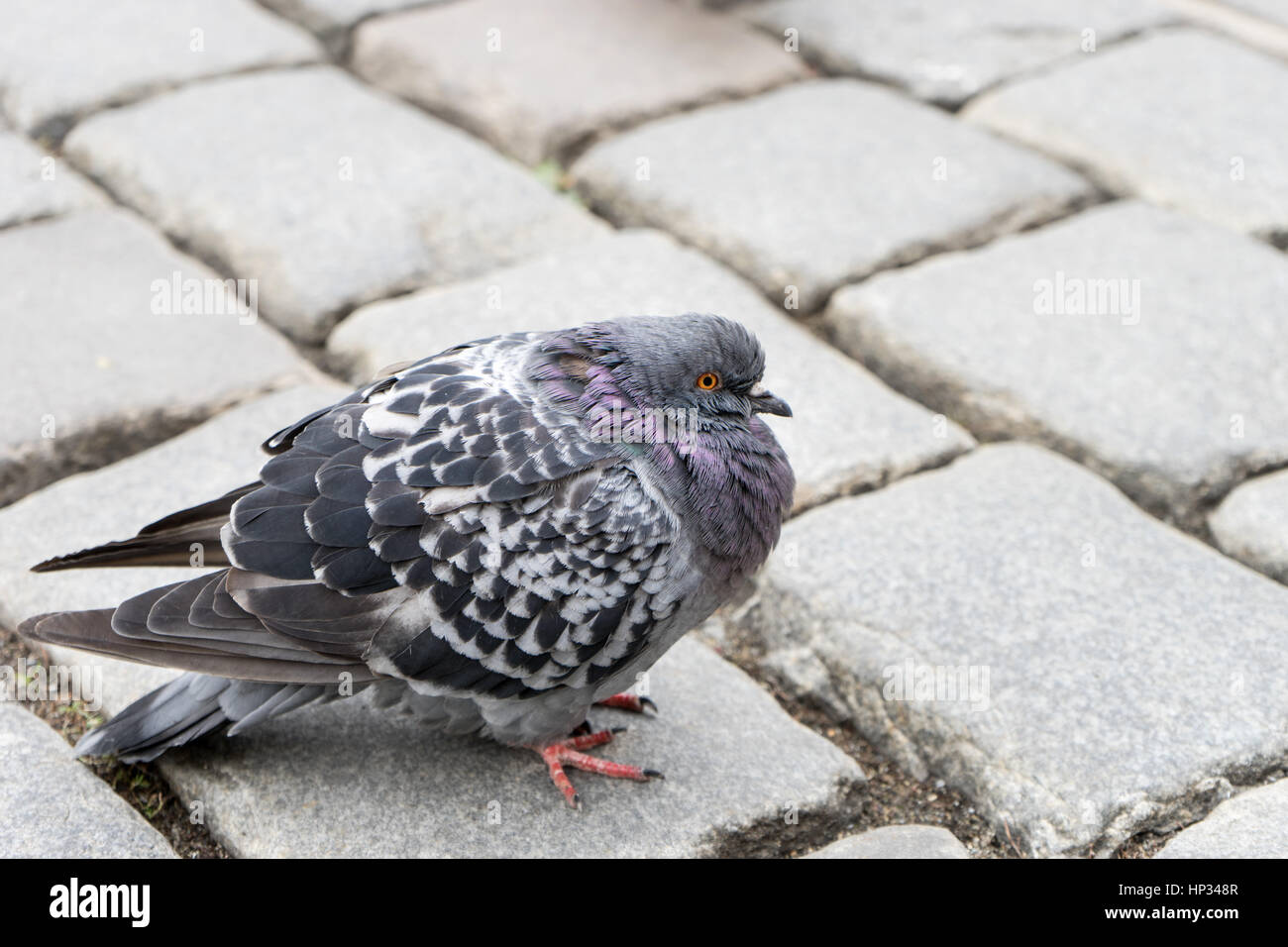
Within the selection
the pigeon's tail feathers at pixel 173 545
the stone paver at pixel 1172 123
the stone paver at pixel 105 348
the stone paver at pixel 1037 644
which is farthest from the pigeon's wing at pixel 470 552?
the stone paver at pixel 1172 123

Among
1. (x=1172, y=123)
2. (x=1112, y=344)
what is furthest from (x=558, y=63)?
(x=1112, y=344)

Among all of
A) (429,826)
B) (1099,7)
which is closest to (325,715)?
(429,826)

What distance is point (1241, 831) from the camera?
118 inches

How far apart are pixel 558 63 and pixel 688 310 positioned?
1.87 metres

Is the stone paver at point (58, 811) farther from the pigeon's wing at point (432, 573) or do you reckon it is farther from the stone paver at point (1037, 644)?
the stone paver at point (1037, 644)

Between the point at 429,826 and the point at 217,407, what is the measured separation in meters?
1.83

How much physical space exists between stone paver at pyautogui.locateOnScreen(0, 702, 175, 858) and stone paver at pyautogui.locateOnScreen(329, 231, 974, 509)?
1.71 metres

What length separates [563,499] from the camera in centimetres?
292

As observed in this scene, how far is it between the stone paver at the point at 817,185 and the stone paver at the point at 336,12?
4.90 feet

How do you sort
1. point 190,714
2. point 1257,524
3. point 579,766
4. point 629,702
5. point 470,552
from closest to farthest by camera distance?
point 470,552, point 190,714, point 579,766, point 629,702, point 1257,524

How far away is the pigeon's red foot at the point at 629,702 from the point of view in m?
3.45

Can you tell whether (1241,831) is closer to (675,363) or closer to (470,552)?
(675,363)

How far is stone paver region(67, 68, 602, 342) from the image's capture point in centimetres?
488

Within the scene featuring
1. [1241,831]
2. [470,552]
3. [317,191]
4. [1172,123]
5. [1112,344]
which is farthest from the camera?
[1172,123]
